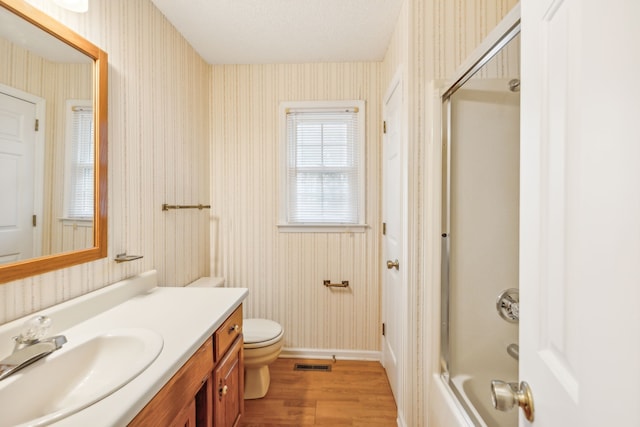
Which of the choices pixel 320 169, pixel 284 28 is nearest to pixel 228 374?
pixel 320 169

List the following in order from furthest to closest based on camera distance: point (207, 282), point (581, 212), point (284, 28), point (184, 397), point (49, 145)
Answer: point (207, 282) → point (284, 28) → point (49, 145) → point (184, 397) → point (581, 212)

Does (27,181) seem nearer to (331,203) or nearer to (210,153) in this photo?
(210,153)

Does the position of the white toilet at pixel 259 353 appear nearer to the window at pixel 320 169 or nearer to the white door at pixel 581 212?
the window at pixel 320 169

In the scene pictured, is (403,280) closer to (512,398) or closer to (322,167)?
(512,398)

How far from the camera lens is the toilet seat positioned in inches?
71.9

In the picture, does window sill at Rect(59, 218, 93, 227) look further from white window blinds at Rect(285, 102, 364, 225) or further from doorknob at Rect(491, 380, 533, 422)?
doorknob at Rect(491, 380, 533, 422)

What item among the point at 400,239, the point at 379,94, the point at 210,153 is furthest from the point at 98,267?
the point at 379,94

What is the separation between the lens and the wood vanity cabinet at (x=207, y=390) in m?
0.83

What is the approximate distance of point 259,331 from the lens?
1.98 m

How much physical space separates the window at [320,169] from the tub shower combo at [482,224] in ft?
3.23

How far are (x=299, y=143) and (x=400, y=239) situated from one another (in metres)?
1.21

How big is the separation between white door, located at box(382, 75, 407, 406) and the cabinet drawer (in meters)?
0.90

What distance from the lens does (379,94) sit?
7.70ft

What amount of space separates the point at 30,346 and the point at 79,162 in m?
0.73
